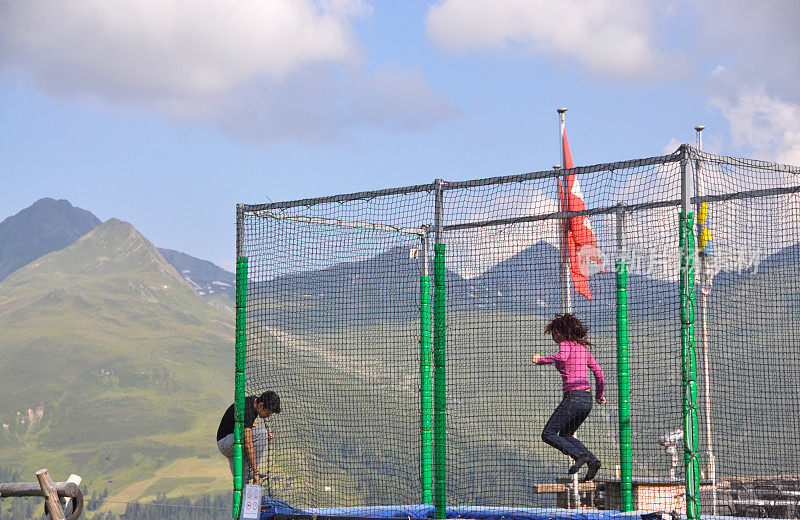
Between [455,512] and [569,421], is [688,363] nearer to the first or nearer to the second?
[569,421]

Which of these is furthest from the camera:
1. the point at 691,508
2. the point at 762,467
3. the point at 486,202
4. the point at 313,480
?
the point at 313,480

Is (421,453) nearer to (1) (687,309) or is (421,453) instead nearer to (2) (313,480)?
(2) (313,480)

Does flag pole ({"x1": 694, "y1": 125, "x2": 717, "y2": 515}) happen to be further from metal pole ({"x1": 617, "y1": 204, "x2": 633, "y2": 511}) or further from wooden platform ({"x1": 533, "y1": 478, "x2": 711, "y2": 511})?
metal pole ({"x1": 617, "y1": 204, "x2": 633, "y2": 511})

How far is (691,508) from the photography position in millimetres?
7152

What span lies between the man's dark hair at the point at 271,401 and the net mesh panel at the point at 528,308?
0.51 metres

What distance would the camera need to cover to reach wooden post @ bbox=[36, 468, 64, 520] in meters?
8.98

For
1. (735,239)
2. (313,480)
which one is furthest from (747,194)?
(313,480)

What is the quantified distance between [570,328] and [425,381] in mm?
1683

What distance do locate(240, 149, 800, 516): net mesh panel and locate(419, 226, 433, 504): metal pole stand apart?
129mm

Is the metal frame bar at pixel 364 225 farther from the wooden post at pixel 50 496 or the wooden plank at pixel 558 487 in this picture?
the wooden post at pixel 50 496

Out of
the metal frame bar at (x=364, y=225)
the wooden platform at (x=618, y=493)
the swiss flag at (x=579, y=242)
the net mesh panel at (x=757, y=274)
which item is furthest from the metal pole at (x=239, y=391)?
the net mesh panel at (x=757, y=274)

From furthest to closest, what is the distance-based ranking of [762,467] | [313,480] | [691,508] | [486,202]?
[313,480] → [486,202] → [762,467] → [691,508]

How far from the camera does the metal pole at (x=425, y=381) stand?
Result: 9.30 metres

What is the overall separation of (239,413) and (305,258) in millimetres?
1737
